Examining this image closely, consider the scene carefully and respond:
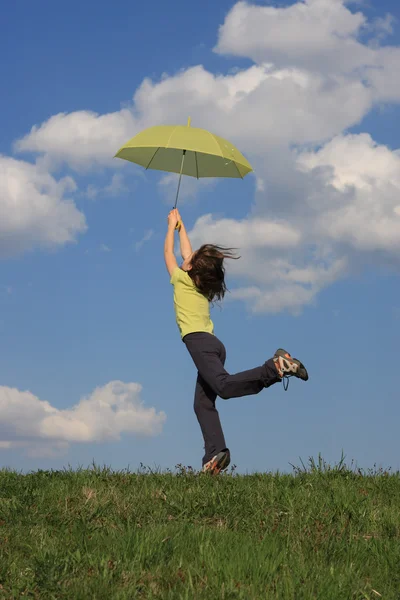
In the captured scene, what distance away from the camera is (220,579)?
492 cm

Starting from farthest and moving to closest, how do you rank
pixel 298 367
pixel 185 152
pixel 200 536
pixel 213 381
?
pixel 185 152 → pixel 213 381 → pixel 298 367 → pixel 200 536

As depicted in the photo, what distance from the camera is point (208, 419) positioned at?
909 cm

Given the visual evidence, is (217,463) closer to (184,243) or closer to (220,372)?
(220,372)

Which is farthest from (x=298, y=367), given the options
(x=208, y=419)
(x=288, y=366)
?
(x=208, y=419)

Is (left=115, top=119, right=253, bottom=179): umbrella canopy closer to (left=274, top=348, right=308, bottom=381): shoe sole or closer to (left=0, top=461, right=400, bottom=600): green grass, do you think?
(left=274, top=348, right=308, bottom=381): shoe sole

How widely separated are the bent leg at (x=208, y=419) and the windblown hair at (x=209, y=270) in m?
1.13

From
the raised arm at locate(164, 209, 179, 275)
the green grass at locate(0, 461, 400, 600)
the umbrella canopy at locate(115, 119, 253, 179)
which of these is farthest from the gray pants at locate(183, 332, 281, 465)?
the umbrella canopy at locate(115, 119, 253, 179)

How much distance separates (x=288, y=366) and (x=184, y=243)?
8.42 ft

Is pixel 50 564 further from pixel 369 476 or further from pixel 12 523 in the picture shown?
pixel 369 476

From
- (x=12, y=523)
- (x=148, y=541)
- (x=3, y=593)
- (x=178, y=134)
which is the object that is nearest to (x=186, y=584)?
(x=148, y=541)

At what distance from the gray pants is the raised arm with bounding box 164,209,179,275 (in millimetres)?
1076

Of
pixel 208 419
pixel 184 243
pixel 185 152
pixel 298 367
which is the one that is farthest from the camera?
pixel 185 152

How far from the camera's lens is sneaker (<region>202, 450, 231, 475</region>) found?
8773mm

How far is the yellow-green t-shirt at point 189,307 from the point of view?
9.09 meters
